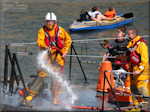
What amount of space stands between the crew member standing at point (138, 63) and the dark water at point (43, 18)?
583 cm

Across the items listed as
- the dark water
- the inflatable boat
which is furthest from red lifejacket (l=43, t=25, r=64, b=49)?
the inflatable boat

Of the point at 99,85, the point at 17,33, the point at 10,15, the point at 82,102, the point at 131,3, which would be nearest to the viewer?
the point at 82,102

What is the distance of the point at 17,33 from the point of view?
2150 centimetres

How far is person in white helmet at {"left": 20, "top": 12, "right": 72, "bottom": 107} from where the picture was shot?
764 cm

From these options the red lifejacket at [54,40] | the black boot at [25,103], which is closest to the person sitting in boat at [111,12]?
the red lifejacket at [54,40]

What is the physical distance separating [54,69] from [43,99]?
2.33ft

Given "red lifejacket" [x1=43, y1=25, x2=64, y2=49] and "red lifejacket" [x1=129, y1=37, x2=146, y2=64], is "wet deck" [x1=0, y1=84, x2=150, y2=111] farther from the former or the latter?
"red lifejacket" [x1=43, y1=25, x2=64, y2=49]

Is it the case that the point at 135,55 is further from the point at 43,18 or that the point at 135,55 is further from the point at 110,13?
the point at 43,18

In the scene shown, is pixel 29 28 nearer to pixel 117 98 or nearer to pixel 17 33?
pixel 17 33

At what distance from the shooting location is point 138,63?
7.38m

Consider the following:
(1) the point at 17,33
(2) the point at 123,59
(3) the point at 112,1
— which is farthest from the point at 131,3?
(2) the point at 123,59

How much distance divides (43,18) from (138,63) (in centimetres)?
1811

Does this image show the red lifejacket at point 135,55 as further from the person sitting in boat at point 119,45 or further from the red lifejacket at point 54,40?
the red lifejacket at point 54,40

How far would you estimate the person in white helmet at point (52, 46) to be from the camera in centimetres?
764
